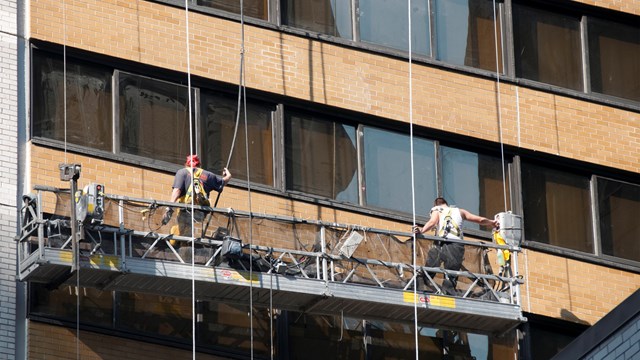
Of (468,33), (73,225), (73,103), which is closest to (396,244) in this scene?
(73,225)

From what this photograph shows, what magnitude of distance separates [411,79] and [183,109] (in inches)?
152

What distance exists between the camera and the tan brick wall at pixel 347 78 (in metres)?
29.9

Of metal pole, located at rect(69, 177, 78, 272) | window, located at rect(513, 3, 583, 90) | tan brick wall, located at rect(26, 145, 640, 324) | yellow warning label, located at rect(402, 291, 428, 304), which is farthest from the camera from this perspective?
window, located at rect(513, 3, 583, 90)

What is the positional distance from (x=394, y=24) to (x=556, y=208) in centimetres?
393

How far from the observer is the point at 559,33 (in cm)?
3409

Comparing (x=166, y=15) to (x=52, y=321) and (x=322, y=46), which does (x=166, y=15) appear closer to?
(x=322, y=46)

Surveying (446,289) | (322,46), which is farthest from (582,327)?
(322,46)

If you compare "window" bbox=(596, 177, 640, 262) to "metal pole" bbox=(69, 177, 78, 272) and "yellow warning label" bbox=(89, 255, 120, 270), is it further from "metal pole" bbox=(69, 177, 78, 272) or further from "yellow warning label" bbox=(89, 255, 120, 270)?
"metal pole" bbox=(69, 177, 78, 272)

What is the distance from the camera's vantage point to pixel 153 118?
30078 mm

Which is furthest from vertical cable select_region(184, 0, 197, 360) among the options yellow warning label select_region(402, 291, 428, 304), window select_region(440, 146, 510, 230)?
window select_region(440, 146, 510, 230)

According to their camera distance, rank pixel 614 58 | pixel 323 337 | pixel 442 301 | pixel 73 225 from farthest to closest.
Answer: pixel 614 58 → pixel 323 337 → pixel 442 301 → pixel 73 225

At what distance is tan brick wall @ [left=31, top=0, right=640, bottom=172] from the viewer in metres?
29.9

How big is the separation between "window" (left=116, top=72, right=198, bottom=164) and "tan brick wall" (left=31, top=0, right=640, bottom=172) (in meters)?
0.37

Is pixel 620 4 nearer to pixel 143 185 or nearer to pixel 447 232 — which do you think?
pixel 447 232
